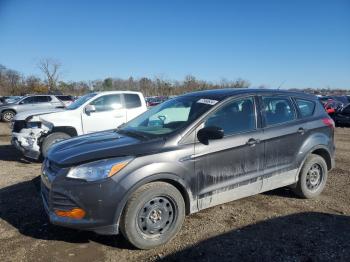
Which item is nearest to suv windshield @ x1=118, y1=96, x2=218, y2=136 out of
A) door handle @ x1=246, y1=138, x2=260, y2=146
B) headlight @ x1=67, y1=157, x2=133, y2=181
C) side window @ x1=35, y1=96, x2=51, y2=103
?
door handle @ x1=246, y1=138, x2=260, y2=146

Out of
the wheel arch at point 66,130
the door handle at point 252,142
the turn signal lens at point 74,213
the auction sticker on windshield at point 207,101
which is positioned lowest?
the turn signal lens at point 74,213

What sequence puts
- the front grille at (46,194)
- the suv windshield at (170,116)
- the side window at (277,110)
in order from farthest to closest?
1. the side window at (277,110)
2. the suv windshield at (170,116)
3. the front grille at (46,194)

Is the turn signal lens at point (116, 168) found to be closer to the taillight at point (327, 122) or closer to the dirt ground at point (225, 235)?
the dirt ground at point (225, 235)

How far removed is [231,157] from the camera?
4.36 m

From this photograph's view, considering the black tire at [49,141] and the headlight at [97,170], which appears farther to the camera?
the black tire at [49,141]

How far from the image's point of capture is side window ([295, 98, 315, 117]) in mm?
5418

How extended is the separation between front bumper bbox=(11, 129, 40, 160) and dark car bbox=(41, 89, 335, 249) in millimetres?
4106

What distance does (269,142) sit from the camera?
4.76 metres

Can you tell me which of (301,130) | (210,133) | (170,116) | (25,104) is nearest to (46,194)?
(170,116)

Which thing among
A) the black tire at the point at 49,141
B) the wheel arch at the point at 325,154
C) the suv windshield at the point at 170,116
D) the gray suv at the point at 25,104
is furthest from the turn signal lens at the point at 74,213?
the gray suv at the point at 25,104

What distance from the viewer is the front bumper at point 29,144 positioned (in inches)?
325

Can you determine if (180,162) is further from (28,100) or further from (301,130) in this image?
(28,100)

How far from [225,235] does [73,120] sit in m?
5.87

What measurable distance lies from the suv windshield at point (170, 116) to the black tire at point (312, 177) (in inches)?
77.2
